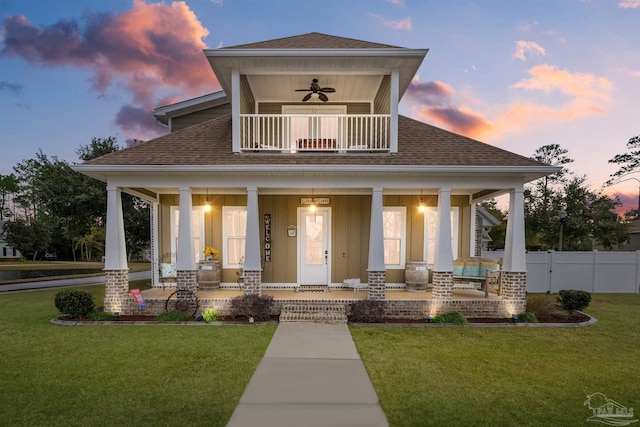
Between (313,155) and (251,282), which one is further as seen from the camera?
(313,155)

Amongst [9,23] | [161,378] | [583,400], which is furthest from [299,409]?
[9,23]

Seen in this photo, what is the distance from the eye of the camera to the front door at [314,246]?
365 inches

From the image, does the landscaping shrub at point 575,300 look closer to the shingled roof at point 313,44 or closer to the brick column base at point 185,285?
the shingled roof at point 313,44

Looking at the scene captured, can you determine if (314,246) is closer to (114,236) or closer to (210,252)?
(210,252)

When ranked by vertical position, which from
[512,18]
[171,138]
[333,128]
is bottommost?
[171,138]

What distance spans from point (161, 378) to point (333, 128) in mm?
7772

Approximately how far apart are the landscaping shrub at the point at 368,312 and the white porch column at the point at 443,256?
1549 millimetres

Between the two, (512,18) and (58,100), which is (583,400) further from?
(58,100)

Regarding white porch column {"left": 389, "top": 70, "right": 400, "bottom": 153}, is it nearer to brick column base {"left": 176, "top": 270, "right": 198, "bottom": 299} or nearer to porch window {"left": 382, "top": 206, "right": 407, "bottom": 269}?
porch window {"left": 382, "top": 206, "right": 407, "bottom": 269}

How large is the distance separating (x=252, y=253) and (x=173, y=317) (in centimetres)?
237

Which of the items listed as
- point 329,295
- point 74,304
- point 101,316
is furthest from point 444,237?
point 74,304

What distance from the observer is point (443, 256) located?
7.41 metres

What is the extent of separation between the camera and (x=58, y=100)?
67.4 feet

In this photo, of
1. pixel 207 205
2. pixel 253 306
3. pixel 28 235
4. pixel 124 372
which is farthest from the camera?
pixel 28 235
